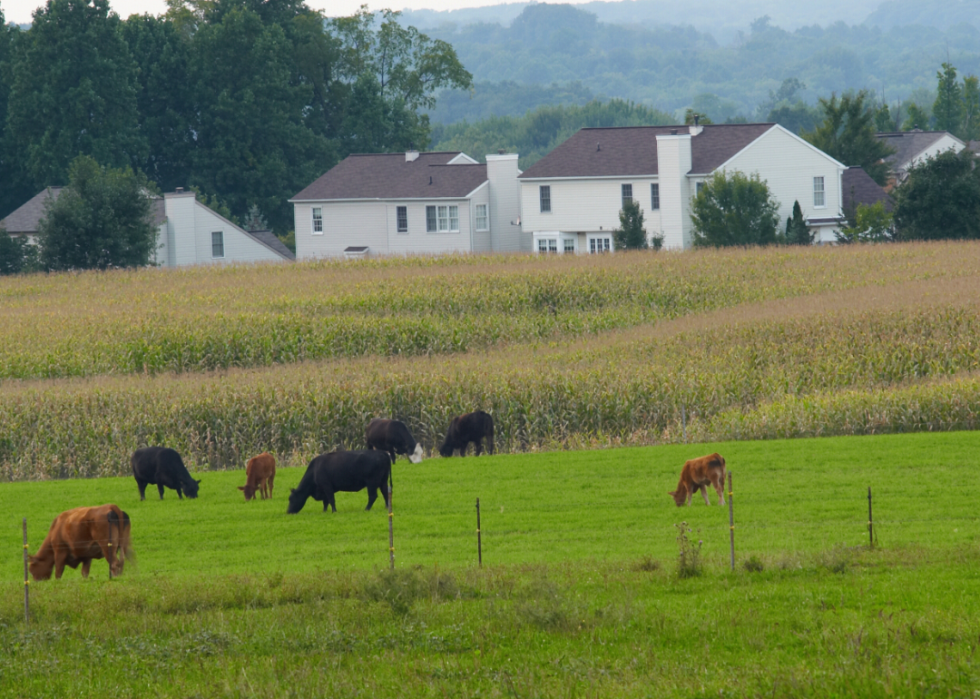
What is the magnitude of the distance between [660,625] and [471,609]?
2.13m

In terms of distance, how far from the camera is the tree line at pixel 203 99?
3344 inches

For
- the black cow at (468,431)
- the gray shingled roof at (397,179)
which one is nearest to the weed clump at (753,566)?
the black cow at (468,431)

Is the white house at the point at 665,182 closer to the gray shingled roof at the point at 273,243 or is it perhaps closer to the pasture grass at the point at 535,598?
the gray shingled roof at the point at 273,243

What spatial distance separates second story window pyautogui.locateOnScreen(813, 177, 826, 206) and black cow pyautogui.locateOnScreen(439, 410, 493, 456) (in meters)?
51.0

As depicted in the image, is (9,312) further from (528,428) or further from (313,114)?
(313,114)

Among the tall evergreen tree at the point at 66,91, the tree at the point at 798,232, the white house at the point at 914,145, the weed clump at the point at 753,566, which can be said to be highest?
the tall evergreen tree at the point at 66,91

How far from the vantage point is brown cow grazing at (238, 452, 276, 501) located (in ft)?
66.5

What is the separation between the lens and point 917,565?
1355 centimetres

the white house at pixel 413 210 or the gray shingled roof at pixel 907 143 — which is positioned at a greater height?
the gray shingled roof at pixel 907 143

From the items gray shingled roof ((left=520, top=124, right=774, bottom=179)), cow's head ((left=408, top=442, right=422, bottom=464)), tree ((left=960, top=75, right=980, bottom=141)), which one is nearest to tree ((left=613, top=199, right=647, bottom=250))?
gray shingled roof ((left=520, top=124, right=774, bottom=179))

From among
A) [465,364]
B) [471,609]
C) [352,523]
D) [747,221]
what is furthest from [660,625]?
[747,221]

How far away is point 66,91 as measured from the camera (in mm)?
84688

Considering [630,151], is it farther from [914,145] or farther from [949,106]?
[949,106]

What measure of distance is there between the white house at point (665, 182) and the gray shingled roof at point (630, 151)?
6 cm
